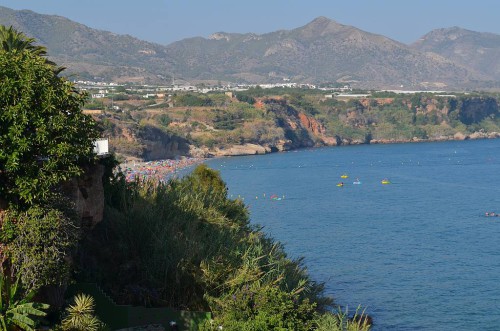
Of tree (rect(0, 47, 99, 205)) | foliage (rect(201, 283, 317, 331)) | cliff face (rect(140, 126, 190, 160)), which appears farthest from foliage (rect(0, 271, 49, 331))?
cliff face (rect(140, 126, 190, 160))

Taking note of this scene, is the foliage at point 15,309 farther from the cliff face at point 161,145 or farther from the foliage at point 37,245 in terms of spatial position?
the cliff face at point 161,145

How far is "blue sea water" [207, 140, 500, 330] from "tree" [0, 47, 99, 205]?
20.8 meters

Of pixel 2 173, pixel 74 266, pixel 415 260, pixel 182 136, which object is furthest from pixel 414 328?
pixel 182 136

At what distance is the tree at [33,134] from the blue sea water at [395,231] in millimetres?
20820

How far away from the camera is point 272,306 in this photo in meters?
22.0

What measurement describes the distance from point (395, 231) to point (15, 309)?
49544 mm

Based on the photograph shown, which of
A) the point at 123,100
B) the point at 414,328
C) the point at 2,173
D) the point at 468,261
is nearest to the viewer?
the point at 2,173

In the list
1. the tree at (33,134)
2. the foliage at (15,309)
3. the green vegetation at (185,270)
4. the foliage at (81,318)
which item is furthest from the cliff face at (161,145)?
the foliage at (15,309)

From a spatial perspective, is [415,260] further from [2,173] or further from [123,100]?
[123,100]

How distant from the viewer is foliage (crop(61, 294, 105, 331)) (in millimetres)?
19750

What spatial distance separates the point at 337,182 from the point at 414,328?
68680 millimetres

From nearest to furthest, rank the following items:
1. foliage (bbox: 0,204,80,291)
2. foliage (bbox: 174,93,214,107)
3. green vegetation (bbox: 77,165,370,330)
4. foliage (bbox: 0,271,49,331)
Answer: foliage (bbox: 0,271,49,331)
foliage (bbox: 0,204,80,291)
green vegetation (bbox: 77,165,370,330)
foliage (bbox: 174,93,214,107)

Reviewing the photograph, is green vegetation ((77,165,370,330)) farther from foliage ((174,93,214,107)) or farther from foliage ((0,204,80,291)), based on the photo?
foliage ((174,93,214,107))

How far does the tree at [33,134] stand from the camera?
19.8 metres
